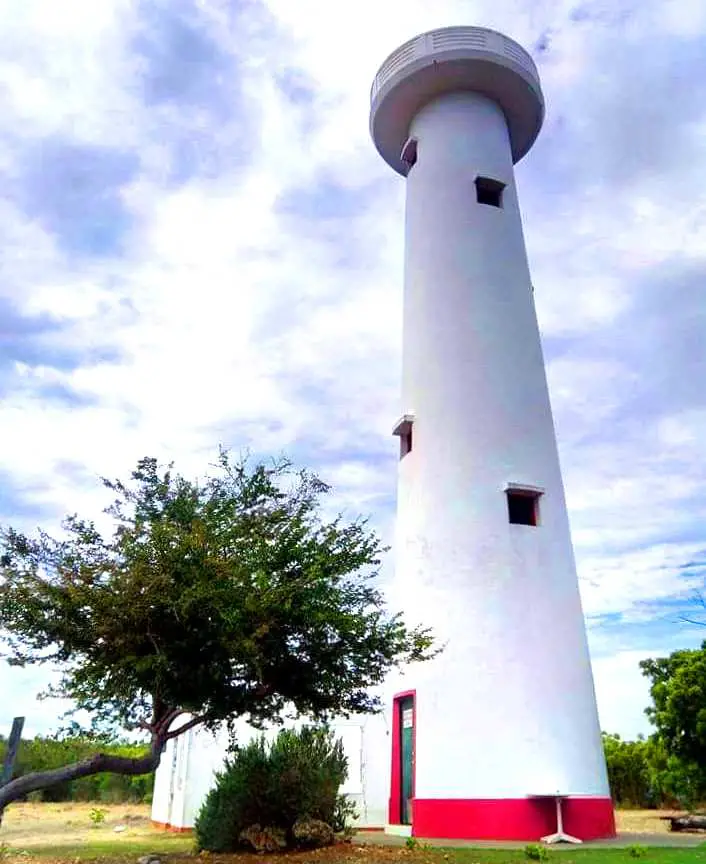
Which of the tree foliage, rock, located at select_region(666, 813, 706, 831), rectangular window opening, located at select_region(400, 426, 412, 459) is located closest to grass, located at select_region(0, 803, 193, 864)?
rectangular window opening, located at select_region(400, 426, 412, 459)

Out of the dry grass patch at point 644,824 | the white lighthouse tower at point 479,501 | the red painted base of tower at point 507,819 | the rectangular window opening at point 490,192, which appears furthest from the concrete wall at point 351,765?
the rectangular window opening at point 490,192

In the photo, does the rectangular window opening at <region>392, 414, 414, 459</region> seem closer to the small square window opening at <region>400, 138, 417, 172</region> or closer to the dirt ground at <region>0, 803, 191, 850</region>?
the small square window opening at <region>400, 138, 417, 172</region>

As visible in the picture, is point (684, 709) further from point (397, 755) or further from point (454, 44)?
point (454, 44)

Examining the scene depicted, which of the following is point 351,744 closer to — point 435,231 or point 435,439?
Answer: point 435,439

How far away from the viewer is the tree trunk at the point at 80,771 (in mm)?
9211

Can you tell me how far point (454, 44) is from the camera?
19000mm

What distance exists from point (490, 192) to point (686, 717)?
14.9 metres

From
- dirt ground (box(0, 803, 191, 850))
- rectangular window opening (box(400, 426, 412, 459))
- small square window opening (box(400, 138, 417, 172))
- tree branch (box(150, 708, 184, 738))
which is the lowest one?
dirt ground (box(0, 803, 191, 850))

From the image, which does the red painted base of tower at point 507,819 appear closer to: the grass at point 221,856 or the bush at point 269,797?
the grass at point 221,856

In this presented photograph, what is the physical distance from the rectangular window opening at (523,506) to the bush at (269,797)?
20.2 ft

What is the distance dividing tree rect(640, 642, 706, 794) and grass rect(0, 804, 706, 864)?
5.87 ft

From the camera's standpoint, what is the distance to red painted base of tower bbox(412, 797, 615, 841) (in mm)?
13375

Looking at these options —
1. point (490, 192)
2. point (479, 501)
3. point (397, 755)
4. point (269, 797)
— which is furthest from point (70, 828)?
point (490, 192)

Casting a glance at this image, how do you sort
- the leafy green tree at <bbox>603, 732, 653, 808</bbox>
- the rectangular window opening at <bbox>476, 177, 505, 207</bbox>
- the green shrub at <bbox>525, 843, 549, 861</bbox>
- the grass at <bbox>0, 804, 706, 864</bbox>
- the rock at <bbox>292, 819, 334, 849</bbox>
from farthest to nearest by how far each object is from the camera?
1. the leafy green tree at <bbox>603, 732, 653, 808</bbox>
2. the rectangular window opening at <bbox>476, 177, 505, 207</bbox>
3. the rock at <bbox>292, 819, 334, 849</bbox>
4. the green shrub at <bbox>525, 843, 549, 861</bbox>
5. the grass at <bbox>0, 804, 706, 864</bbox>
